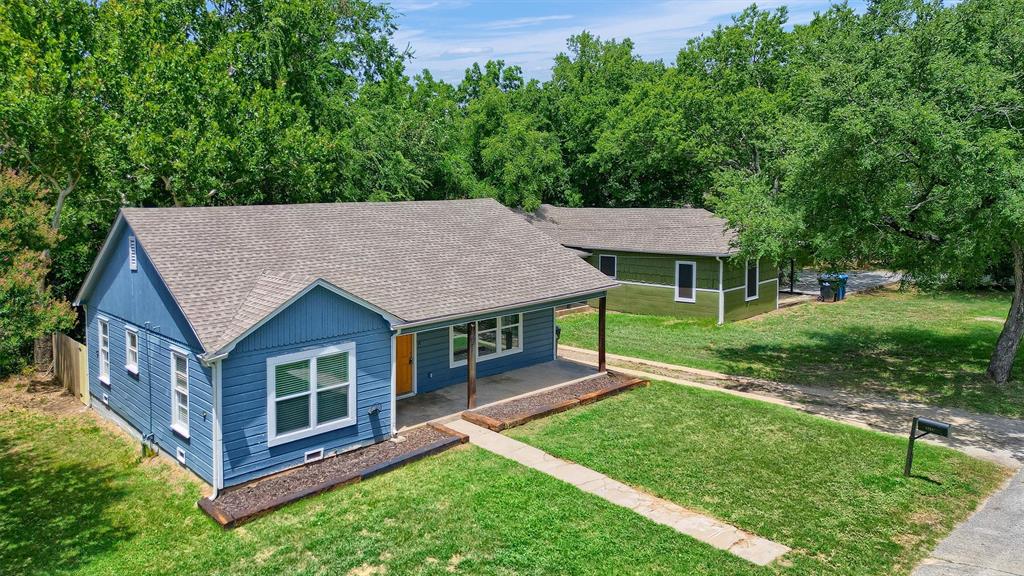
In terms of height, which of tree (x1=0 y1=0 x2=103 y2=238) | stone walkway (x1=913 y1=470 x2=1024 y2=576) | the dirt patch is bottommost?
stone walkway (x1=913 y1=470 x2=1024 y2=576)

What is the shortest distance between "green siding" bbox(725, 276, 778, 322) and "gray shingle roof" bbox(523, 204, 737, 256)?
227cm

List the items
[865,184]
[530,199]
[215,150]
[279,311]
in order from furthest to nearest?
[530,199]
[215,150]
[865,184]
[279,311]

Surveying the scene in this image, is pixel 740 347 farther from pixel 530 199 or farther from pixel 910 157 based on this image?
pixel 530 199

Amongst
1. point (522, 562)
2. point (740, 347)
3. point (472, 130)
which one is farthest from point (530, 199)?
point (522, 562)

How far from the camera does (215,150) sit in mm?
20141

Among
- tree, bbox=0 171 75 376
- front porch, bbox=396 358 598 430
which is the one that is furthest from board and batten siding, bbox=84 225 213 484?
front porch, bbox=396 358 598 430

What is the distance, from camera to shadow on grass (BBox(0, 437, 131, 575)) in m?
9.38

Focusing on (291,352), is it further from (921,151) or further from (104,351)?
(921,151)

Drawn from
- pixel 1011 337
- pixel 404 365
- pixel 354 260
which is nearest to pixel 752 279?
pixel 1011 337

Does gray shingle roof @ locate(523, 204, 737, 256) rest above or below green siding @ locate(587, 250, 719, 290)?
above

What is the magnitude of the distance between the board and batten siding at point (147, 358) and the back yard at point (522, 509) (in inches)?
24.5

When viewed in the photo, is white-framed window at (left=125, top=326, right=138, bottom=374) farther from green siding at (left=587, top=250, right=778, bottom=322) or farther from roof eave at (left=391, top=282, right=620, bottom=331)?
green siding at (left=587, top=250, right=778, bottom=322)

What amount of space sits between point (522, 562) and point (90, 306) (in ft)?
42.5

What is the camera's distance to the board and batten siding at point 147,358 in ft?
37.3
